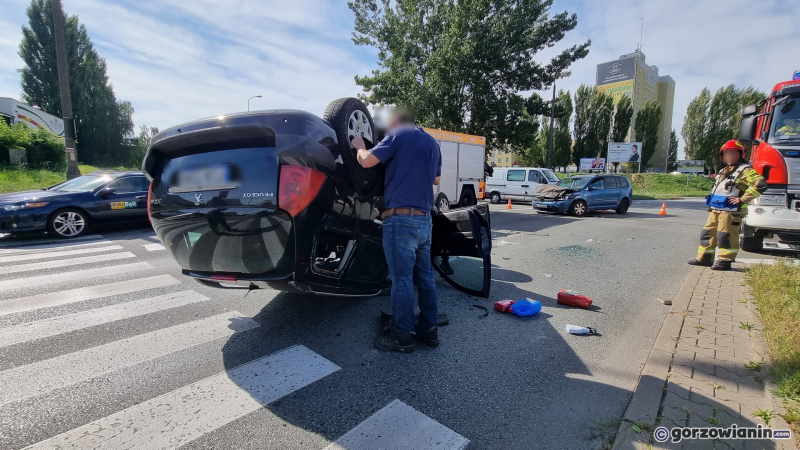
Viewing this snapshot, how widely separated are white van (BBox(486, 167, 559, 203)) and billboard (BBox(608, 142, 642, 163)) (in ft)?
59.0

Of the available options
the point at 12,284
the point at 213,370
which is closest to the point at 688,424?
the point at 213,370

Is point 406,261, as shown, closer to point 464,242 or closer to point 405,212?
point 405,212

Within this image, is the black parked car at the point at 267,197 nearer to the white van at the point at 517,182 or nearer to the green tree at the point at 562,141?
the white van at the point at 517,182

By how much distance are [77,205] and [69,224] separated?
43 cm

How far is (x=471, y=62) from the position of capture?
773 inches

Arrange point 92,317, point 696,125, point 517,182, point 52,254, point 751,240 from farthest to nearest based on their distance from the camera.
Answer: point 696,125 → point 517,182 → point 751,240 → point 52,254 → point 92,317

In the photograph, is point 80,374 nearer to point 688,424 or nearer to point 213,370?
point 213,370

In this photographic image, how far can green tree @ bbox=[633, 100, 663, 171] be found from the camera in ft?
165

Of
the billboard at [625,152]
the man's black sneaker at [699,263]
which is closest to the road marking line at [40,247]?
the man's black sneaker at [699,263]

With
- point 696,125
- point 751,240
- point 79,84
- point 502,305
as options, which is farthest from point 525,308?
point 696,125

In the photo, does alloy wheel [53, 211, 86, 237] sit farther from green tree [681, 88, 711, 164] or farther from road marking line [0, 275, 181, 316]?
green tree [681, 88, 711, 164]

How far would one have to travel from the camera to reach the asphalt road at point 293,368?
2.11 m

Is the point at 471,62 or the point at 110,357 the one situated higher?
the point at 471,62

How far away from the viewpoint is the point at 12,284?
4703mm
